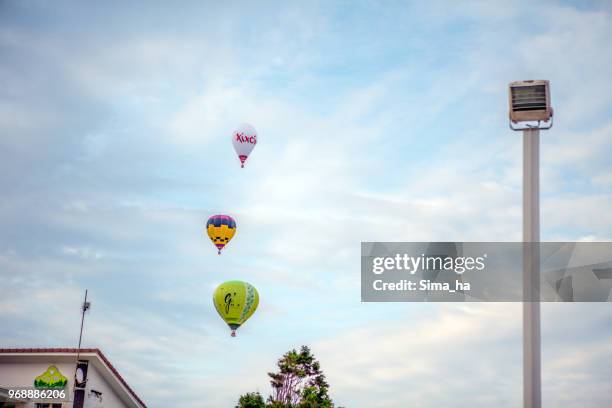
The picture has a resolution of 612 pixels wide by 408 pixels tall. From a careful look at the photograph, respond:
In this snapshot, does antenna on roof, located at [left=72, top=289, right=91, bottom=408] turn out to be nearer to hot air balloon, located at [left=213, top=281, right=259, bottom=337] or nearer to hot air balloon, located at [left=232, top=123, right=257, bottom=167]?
hot air balloon, located at [left=213, top=281, right=259, bottom=337]

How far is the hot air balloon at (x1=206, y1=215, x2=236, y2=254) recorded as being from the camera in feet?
220

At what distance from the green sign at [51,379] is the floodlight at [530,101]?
121 ft

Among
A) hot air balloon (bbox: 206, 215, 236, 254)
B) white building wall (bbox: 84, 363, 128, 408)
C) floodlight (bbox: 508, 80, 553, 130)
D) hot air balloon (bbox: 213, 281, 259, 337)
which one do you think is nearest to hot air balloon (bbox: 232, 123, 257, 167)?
hot air balloon (bbox: 206, 215, 236, 254)

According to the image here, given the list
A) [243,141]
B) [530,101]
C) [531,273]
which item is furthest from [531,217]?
[243,141]

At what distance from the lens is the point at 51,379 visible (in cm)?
4450

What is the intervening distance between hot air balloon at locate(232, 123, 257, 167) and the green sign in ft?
101

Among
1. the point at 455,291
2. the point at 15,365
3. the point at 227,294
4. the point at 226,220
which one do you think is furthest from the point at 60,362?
the point at 455,291

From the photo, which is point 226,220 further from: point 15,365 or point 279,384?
point 15,365

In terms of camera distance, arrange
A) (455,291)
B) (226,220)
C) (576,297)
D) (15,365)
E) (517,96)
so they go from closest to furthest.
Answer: (517,96) → (576,297) → (455,291) → (15,365) → (226,220)

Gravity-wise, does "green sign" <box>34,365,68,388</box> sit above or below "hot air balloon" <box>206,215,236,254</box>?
below

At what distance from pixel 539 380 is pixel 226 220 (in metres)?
54.9

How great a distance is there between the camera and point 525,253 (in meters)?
13.9

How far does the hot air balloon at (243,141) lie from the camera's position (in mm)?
71188

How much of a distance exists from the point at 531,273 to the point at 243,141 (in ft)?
192
